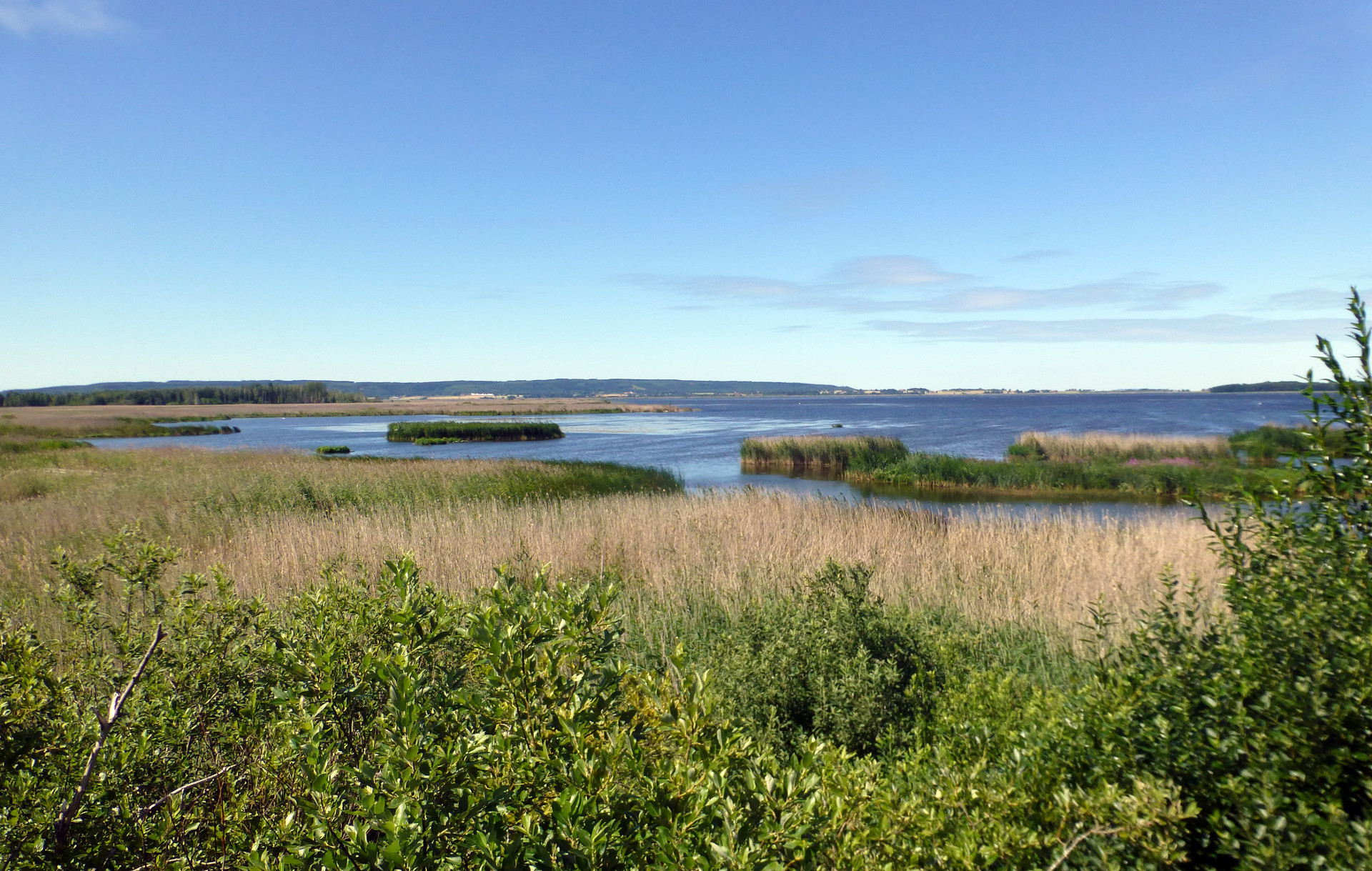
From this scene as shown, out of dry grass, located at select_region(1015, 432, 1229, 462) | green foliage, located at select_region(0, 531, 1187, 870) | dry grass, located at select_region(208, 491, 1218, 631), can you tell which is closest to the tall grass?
dry grass, located at select_region(1015, 432, 1229, 462)

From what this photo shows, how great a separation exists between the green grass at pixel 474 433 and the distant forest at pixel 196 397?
9173cm

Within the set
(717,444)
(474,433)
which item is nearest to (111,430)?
(474,433)

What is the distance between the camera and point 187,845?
6.62 ft

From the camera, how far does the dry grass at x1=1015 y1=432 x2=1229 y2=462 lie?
28.5 meters

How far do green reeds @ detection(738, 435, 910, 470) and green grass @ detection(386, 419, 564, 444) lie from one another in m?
24.9

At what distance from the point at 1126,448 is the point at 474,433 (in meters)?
43.8

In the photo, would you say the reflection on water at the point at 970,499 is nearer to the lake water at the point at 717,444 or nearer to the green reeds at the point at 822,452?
the lake water at the point at 717,444

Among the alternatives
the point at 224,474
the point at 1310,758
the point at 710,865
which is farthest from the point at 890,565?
the point at 224,474

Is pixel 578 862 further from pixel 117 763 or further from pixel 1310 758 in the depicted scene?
pixel 1310 758

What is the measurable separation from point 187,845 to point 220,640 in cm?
118

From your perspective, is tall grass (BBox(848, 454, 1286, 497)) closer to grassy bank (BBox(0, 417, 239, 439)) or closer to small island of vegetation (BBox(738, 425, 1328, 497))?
small island of vegetation (BBox(738, 425, 1328, 497))

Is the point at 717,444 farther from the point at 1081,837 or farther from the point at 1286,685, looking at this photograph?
the point at 1081,837

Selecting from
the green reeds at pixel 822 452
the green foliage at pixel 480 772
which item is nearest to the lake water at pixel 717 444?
the green reeds at pixel 822 452

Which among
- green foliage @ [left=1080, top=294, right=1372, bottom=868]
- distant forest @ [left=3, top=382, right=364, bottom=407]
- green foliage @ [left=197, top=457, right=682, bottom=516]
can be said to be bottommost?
green foliage @ [left=197, top=457, right=682, bottom=516]
